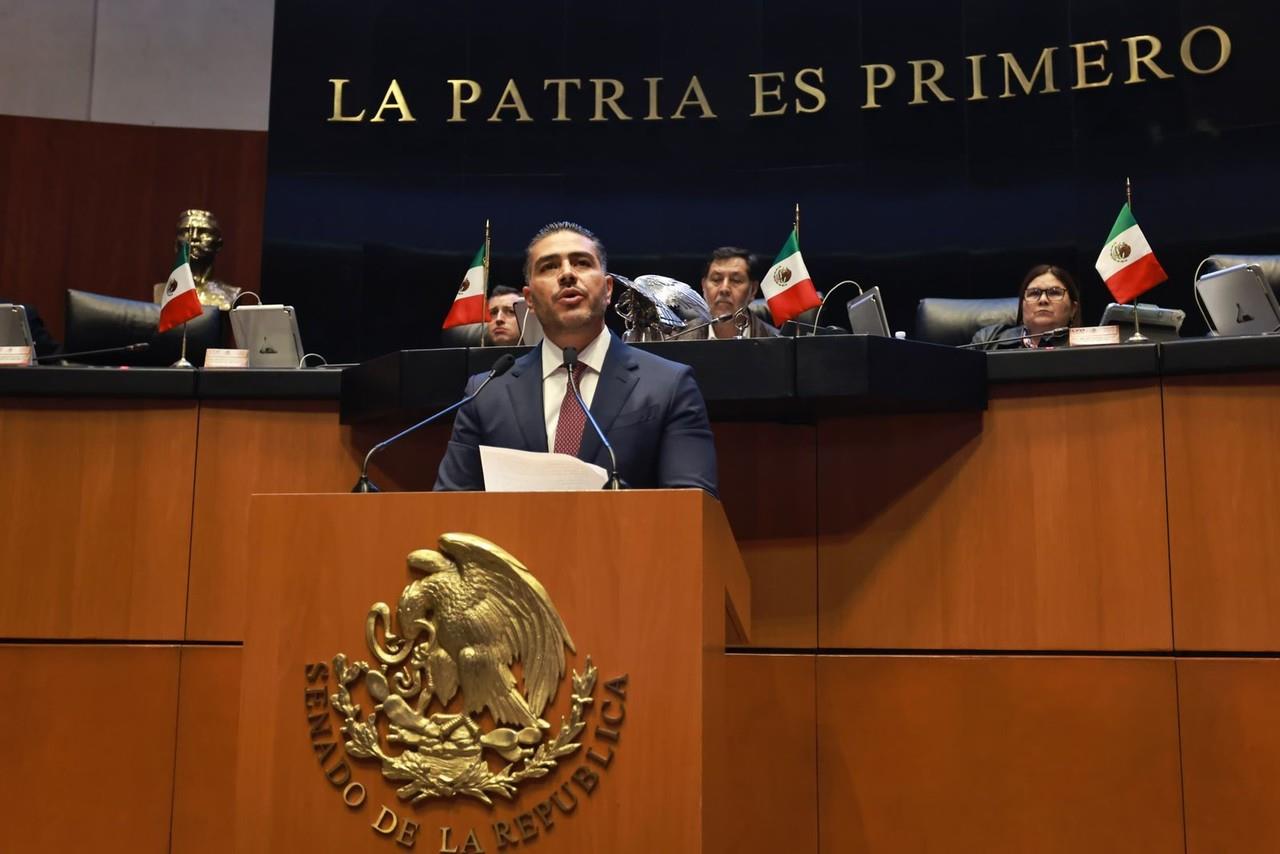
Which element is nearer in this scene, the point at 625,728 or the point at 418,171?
the point at 625,728

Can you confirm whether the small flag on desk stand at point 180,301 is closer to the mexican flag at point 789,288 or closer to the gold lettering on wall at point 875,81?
the mexican flag at point 789,288

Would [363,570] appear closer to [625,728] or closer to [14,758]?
[625,728]

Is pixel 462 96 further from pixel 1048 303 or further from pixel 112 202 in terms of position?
pixel 1048 303

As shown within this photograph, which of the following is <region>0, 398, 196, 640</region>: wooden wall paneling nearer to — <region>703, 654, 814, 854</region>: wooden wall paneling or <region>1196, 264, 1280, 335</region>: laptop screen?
<region>703, 654, 814, 854</region>: wooden wall paneling

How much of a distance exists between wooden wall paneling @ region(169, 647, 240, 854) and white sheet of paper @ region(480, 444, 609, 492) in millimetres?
1622

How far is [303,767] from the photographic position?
2.12 meters

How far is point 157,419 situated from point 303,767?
198 cm

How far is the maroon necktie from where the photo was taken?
2771 mm

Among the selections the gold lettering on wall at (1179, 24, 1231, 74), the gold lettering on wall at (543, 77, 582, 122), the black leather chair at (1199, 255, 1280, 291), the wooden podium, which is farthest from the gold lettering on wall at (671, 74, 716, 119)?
the wooden podium

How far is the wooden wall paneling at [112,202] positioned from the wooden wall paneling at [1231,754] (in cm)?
604

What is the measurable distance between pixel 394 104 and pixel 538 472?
5.36m

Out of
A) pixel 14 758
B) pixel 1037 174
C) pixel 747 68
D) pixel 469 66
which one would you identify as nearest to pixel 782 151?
pixel 747 68

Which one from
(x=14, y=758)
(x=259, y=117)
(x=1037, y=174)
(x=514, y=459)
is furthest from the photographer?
(x=259, y=117)

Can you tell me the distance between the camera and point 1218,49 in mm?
6270
